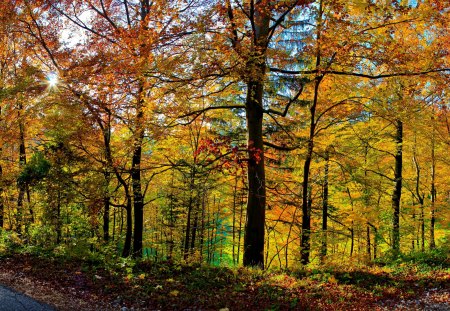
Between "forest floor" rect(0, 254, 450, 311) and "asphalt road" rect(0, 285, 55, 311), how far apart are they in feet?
0.59

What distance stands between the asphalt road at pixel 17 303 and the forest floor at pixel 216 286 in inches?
7.1

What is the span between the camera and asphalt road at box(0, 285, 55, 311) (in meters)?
4.77

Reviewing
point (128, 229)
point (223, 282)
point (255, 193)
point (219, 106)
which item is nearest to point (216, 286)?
point (223, 282)

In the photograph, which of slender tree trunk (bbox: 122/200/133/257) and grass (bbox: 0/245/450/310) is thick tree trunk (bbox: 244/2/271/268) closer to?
grass (bbox: 0/245/450/310)

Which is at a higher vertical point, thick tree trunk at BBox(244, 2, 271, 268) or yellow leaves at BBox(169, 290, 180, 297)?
thick tree trunk at BBox(244, 2, 271, 268)

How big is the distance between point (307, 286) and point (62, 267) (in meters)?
5.42

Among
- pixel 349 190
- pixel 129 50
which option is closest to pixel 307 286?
pixel 129 50

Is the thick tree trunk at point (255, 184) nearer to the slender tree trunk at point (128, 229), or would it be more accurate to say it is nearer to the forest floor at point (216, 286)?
the forest floor at point (216, 286)

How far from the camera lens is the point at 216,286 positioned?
631cm

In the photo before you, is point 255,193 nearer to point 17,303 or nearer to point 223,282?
point 223,282

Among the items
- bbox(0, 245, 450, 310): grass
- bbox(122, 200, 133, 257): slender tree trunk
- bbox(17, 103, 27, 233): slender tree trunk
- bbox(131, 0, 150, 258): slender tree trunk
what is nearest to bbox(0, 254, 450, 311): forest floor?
bbox(0, 245, 450, 310): grass

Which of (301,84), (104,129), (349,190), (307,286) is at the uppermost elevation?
(301,84)

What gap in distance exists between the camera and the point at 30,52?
43.1 feet

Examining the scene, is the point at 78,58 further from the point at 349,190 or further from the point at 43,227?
the point at 349,190
